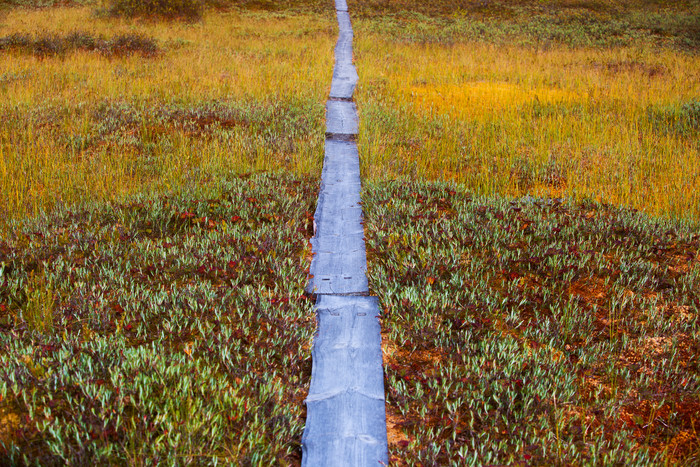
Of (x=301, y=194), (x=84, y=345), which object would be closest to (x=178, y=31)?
(x=301, y=194)

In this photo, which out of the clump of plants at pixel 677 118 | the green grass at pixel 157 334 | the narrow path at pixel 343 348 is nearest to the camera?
the green grass at pixel 157 334

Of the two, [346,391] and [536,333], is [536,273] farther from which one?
[346,391]

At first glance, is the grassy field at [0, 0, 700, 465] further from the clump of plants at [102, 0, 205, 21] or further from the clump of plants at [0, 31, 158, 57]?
Result: the clump of plants at [102, 0, 205, 21]

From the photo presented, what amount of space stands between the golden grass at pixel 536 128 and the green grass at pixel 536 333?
5.08 feet

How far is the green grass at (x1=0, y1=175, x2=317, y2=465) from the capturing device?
2.46 metres

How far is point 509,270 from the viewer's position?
4531 millimetres

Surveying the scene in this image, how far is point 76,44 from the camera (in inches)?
637

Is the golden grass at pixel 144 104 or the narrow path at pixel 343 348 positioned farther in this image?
the golden grass at pixel 144 104

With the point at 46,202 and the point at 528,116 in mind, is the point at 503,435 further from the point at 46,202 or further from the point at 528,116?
the point at 528,116

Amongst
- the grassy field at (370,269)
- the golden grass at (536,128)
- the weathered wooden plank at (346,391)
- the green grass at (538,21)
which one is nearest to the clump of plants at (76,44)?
the grassy field at (370,269)

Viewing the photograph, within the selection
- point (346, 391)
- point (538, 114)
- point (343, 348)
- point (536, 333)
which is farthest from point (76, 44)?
point (536, 333)

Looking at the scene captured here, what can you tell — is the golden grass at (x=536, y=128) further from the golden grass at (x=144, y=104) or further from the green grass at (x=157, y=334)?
the green grass at (x=157, y=334)

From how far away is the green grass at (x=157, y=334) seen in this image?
2461 mm

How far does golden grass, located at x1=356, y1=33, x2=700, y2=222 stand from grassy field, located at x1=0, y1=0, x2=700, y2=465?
67 mm
